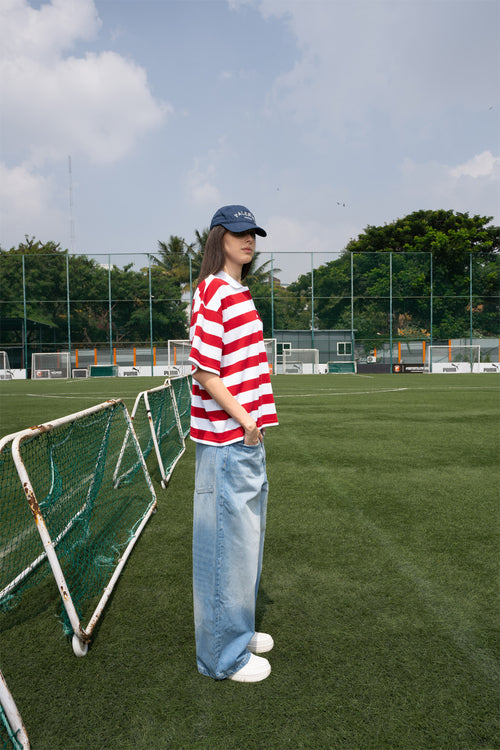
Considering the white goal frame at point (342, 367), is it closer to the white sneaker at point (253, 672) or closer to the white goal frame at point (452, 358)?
the white goal frame at point (452, 358)

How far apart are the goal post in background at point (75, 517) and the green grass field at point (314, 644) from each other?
0.39ft

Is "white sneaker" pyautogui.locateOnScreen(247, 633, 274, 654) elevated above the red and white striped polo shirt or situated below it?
below

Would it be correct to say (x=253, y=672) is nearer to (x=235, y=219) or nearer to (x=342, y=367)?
(x=235, y=219)

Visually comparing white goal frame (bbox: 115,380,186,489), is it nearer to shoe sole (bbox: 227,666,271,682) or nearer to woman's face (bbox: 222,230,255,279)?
shoe sole (bbox: 227,666,271,682)

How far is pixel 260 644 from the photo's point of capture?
2.40 m

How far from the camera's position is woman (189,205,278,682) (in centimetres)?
202

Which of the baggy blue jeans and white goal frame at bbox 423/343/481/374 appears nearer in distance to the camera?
the baggy blue jeans

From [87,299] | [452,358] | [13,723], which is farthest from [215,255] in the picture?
[87,299]

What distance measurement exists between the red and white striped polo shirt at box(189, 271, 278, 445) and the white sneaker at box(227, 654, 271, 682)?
95 centimetres

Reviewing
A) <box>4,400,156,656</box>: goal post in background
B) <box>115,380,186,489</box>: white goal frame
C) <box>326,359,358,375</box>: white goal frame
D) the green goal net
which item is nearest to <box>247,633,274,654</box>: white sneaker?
<box>4,400,156,656</box>: goal post in background

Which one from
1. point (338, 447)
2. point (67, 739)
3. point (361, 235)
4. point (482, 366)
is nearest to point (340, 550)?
point (67, 739)

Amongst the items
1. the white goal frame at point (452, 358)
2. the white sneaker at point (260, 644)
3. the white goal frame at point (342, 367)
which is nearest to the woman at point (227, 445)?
the white sneaker at point (260, 644)

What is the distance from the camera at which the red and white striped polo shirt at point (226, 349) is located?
2.01 meters

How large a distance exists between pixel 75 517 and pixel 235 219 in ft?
7.80
